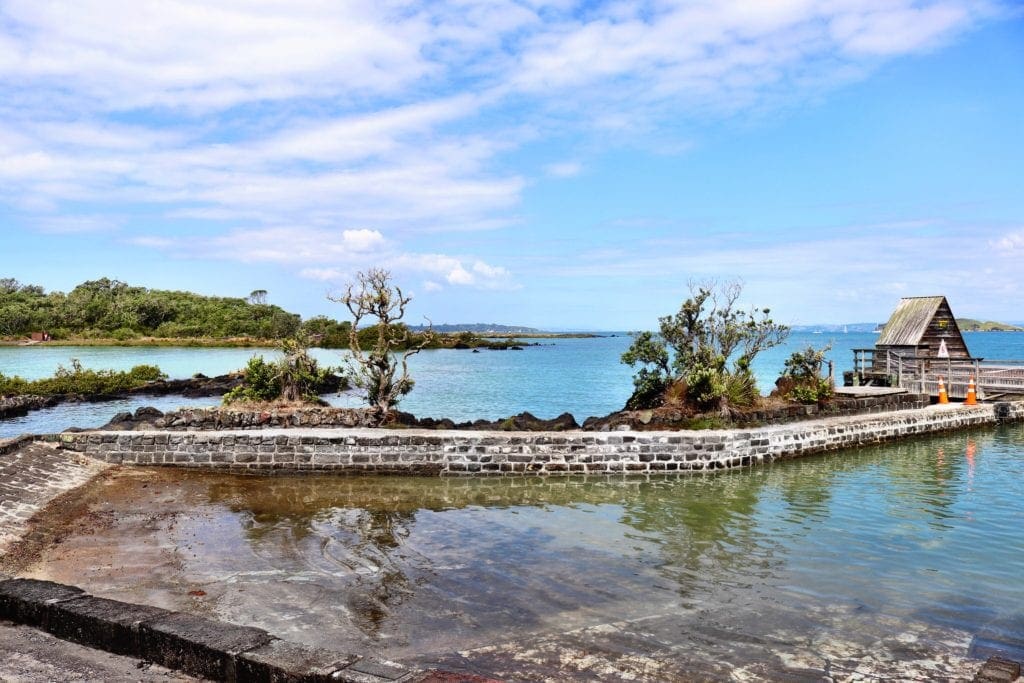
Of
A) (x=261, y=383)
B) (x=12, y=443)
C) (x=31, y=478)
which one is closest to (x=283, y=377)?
(x=261, y=383)

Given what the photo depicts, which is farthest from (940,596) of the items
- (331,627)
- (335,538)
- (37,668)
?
(37,668)

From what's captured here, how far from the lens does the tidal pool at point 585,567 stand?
6141 mm

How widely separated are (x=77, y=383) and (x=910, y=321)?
104 ft

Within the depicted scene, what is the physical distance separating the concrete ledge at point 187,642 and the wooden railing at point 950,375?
964 inches

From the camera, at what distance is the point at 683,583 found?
25.9 feet

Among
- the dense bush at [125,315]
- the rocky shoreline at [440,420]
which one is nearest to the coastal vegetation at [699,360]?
the rocky shoreline at [440,420]

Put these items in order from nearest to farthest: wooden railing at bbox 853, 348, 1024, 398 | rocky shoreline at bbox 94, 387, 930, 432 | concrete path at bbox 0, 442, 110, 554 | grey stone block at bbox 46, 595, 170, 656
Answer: grey stone block at bbox 46, 595, 170, 656 < concrete path at bbox 0, 442, 110, 554 < rocky shoreline at bbox 94, 387, 930, 432 < wooden railing at bbox 853, 348, 1024, 398

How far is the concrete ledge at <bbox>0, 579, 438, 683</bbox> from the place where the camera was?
410 cm

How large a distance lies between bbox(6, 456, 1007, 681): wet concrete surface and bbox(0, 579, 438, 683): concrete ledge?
1592 mm

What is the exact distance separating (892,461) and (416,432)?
1019cm

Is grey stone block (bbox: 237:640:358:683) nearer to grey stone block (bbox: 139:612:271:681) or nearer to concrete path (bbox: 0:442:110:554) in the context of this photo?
grey stone block (bbox: 139:612:271:681)

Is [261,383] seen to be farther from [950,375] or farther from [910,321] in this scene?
[910,321]

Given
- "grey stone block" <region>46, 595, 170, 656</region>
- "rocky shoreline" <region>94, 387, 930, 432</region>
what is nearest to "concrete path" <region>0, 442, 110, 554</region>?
"rocky shoreline" <region>94, 387, 930, 432</region>

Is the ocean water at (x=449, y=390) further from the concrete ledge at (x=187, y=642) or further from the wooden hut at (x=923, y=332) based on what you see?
the concrete ledge at (x=187, y=642)
